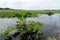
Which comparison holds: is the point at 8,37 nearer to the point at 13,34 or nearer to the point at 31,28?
the point at 13,34

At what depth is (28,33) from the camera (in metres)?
37.0

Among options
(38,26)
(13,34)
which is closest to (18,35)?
(13,34)

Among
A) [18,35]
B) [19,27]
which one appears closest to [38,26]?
[19,27]

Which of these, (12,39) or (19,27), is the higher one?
(19,27)

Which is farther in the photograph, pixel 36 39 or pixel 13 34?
pixel 13 34

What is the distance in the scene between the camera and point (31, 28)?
35438mm

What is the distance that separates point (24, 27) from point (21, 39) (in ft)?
9.28

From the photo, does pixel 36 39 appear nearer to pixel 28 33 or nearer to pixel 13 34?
pixel 28 33

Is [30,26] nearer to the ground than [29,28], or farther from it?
farther from it

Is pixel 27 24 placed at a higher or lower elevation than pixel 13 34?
higher

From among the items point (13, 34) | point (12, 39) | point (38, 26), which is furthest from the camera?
point (13, 34)

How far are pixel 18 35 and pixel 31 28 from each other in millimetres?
4842

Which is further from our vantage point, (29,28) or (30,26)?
(29,28)

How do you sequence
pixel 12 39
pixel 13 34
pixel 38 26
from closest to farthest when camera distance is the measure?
pixel 38 26, pixel 12 39, pixel 13 34
